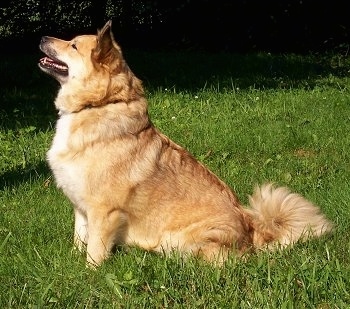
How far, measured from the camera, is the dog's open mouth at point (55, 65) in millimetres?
4402

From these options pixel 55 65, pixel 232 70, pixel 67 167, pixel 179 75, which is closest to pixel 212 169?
pixel 55 65

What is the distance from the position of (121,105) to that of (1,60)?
9.99m

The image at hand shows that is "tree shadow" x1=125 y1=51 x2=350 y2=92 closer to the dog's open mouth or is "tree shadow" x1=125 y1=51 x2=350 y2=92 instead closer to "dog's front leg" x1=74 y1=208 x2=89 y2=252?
the dog's open mouth

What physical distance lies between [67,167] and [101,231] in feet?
1.48

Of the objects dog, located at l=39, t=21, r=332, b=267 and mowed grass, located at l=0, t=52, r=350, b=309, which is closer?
mowed grass, located at l=0, t=52, r=350, b=309

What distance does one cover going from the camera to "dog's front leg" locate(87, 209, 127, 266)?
157 inches

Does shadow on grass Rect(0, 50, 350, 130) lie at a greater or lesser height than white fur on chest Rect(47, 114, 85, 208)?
lesser

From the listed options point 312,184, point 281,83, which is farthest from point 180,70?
point 312,184

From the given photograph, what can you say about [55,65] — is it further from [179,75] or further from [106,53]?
[179,75]

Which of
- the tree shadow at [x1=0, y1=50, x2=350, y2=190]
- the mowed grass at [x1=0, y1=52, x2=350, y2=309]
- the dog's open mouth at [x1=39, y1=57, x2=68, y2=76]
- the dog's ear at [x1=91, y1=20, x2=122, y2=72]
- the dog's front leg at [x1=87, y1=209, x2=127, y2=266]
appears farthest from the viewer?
the tree shadow at [x1=0, y1=50, x2=350, y2=190]

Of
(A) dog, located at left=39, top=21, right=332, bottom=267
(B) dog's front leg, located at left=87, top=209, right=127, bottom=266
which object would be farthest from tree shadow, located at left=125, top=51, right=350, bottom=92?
(B) dog's front leg, located at left=87, top=209, right=127, bottom=266

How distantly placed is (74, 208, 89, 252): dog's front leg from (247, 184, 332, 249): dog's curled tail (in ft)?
3.55

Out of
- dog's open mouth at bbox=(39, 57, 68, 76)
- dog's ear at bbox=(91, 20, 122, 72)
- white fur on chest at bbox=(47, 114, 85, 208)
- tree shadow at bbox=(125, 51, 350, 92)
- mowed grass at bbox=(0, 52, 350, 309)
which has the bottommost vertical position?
tree shadow at bbox=(125, 51, 350, 92)

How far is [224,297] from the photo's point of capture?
3248mm
